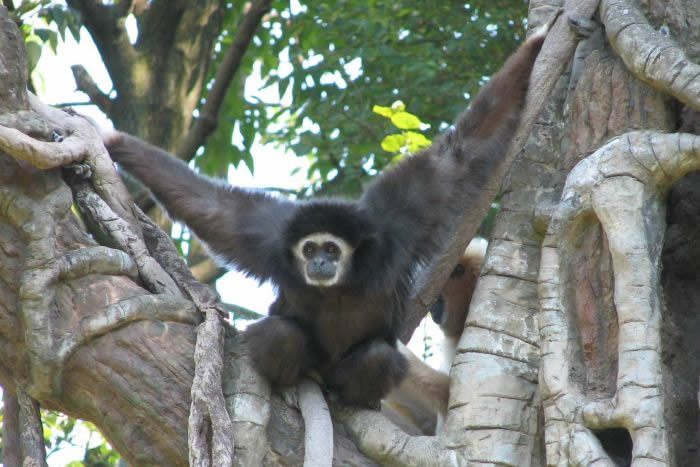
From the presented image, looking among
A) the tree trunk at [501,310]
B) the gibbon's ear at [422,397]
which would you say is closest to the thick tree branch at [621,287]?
the tree trunk at [501,310]

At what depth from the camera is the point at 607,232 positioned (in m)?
4.72

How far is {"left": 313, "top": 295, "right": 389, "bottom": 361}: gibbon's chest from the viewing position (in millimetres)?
5680

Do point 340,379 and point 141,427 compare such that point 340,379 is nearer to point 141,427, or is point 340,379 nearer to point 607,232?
point 141,427

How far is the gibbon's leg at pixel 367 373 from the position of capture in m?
5.34

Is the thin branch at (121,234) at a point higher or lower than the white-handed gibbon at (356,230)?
lower

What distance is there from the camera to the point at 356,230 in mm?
5691

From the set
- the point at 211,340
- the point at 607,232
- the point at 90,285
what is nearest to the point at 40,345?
the point at 90,285

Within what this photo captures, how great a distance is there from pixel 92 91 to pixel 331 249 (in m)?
4.04

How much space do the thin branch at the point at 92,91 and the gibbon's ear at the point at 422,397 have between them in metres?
3.77

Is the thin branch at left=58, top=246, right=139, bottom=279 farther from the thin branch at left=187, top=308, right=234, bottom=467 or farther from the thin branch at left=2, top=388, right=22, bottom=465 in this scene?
the thin branch at left=2, top=388, right=22, bottom=465

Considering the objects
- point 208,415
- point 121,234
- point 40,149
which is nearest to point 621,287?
point 208,415

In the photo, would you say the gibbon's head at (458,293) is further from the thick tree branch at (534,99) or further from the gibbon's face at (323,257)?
the gibbon's face at (323,257)

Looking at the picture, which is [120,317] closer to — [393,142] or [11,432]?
[11,432]

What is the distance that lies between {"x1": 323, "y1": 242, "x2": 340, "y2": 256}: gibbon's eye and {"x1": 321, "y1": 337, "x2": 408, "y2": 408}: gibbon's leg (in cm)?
56
